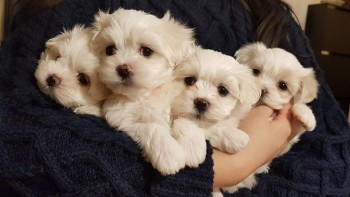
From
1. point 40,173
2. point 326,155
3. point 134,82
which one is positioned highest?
point 134,82

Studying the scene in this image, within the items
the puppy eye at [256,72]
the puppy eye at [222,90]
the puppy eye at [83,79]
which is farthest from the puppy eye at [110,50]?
the puppy eye at [256,72]

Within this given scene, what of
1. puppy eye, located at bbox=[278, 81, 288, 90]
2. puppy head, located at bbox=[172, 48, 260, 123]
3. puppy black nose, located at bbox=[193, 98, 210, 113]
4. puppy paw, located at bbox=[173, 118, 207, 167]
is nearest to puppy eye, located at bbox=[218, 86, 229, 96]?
puppy head, located at bbox=[172, 48, 260, 123]

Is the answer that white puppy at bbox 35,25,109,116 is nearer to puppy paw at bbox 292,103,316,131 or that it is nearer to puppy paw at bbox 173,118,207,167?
puppy paw at bbox 173,118,207,167

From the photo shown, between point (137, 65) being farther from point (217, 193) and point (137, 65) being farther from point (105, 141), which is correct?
point (217, 193)

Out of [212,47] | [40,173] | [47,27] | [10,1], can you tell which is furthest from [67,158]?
[10,1]

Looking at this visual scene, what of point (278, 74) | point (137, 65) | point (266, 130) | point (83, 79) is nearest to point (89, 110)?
point (83, 79)

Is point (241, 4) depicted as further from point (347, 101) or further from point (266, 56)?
point (347, 101)

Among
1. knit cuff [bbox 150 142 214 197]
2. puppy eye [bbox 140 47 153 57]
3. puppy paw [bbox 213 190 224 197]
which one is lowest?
puppy paw [bbox 213 190 224 197]
